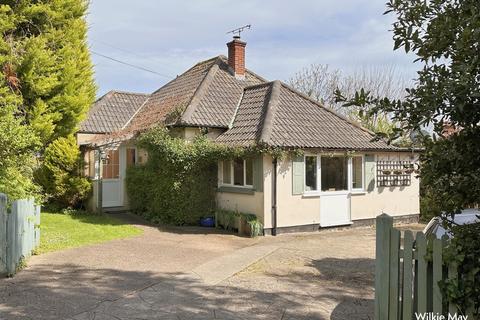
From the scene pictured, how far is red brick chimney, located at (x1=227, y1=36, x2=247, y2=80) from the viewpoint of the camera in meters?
19.3

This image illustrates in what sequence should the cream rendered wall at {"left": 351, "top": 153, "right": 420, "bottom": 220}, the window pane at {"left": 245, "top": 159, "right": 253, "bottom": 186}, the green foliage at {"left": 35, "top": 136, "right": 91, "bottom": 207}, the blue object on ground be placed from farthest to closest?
the green foliage at {"left": 35, "top": 136, "right": 91, "bottom": 207} → the cream rendered wall at {"left": 351, "top": 153, "right": 420, "bottom": 220} → the blue object on ground → the window pane at {"left": 245, "top": 159, "right": 253, "bottom": 186}

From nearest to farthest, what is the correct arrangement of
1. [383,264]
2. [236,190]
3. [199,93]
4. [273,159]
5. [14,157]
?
[383,264]
[14,157]
[273,159]
[236,190]
[199,93]

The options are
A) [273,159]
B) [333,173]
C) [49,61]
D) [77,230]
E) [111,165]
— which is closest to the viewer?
[77,230]

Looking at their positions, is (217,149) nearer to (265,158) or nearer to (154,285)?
Answer: (265,158)

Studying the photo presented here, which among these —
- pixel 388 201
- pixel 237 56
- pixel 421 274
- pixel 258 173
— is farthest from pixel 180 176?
pixel 421 274

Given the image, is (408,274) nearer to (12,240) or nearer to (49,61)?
(12,240)

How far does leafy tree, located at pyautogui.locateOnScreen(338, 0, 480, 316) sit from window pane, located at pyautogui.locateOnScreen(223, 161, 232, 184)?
11.3 metres

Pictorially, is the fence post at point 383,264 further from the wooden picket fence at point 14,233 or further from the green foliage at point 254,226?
the green foliage at point 254,226

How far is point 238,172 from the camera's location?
14.6m

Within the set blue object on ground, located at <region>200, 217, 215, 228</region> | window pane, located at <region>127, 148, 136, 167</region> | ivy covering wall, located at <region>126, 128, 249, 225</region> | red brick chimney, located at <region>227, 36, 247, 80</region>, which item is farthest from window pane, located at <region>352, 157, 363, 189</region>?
window pane, located at <region>127, 148, 136, 167</region>

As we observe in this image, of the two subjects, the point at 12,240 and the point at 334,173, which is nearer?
the point at 12,240

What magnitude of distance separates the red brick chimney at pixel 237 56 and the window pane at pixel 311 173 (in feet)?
22.2

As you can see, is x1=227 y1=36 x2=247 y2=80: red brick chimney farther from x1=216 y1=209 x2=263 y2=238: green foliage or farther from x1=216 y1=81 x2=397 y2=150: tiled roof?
x1=216 y1=209 x2=263 y2=238: green foliage

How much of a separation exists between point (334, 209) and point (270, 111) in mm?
4035
